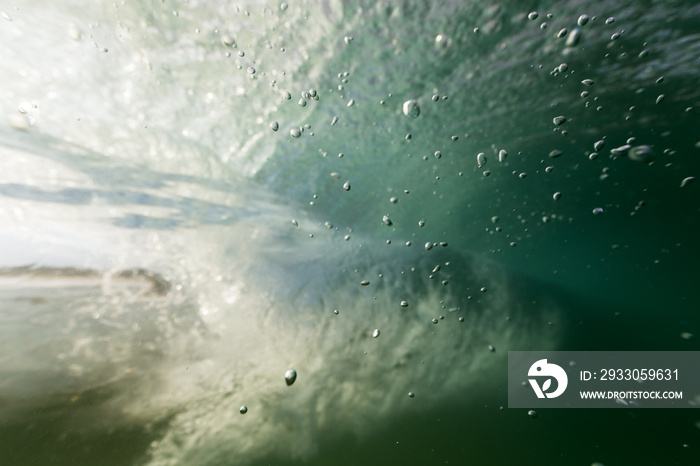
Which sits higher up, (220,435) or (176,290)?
(176,290)

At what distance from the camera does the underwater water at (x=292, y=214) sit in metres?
3.92

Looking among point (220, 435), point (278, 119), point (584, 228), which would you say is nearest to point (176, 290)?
point (220, 435)

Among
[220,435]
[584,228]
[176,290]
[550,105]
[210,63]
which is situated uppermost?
[584,228]

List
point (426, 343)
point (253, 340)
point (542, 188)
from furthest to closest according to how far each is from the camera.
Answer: point (542, 188)
point (426, 343)
point (253, 340)

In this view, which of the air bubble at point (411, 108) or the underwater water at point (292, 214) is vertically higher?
the air bubble at point (411, 108)

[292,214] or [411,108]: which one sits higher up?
[411,108]

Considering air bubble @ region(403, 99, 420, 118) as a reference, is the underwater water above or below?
below

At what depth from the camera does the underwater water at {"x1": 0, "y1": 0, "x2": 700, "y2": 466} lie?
3.92 metres

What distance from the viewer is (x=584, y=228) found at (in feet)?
60.5

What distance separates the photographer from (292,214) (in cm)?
807

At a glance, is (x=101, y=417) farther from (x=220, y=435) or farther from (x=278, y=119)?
(x=278, y=119)

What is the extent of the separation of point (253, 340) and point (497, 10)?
7413 mm

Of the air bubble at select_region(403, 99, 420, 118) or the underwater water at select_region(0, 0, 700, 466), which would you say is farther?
the air bubble at select_region(403, 99, 420, 118)

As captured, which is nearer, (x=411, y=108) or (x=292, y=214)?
(x=411, y=108)
